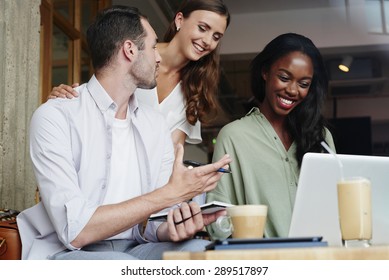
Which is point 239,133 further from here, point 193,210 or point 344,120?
point 344,120

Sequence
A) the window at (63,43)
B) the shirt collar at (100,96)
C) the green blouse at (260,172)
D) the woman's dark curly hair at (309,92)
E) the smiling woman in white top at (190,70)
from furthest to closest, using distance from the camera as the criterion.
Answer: the window at (63,43) → the smiling woman in white top at (190,70) → the woman's dark curly hair at (309,92) → the green blouse at (260,172) → the shirt collar at (100,96)

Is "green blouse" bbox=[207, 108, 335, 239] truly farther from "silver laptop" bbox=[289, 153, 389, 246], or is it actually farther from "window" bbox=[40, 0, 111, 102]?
"window" bbox=[40, 0, 111, 102]

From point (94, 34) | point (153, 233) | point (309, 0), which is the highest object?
point (309, 0)

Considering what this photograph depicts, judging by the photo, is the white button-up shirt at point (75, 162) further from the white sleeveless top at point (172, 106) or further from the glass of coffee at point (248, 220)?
the white sleeveless top at point (172, 106)

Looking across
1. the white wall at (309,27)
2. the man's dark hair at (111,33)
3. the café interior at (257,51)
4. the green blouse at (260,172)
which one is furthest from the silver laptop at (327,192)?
the white wall at (309,27)

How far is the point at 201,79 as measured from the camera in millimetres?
2537

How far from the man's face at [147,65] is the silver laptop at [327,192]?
0.73m

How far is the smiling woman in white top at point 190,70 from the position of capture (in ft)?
8.07

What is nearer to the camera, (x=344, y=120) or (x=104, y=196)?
(x=104, y=196)

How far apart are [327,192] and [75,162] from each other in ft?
2.34

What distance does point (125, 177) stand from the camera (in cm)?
168

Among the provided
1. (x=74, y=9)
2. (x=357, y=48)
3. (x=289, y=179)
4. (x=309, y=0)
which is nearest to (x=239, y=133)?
(x=289, y=179)

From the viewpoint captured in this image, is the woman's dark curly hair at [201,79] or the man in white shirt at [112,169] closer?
the man in white shirt at [112,169]

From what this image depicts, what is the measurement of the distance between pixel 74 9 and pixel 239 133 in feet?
7.50
